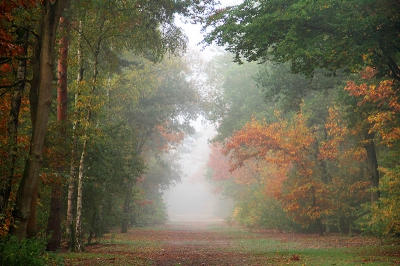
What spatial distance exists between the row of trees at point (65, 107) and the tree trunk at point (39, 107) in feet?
0.07

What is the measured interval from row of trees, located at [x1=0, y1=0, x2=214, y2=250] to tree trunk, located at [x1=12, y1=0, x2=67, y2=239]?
2 cm

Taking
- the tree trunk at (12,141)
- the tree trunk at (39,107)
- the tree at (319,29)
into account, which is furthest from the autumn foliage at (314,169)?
the tree trunk at (39,107)

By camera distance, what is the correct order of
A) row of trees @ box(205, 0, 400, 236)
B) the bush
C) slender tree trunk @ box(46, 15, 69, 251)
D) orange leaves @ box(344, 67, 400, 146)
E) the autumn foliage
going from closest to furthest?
the bush
row of trees @ box(205, 0, 400, 236)
slender tree trunk @ box(46, 15, 69, 251)
orange leaves @ box(344, 67, 400, 146)
the autumn foliage

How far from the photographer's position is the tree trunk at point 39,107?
7.87 metres

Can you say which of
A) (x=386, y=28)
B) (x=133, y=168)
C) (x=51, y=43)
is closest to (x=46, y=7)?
(x=51, y=43)

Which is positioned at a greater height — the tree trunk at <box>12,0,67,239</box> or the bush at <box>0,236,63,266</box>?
the tree trunk at <box>12,0,67,239</box>

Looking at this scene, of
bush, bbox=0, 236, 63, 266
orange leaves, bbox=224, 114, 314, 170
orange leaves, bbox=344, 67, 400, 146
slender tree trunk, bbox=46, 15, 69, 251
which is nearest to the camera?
bush, bbox=0, 236, 63, 266

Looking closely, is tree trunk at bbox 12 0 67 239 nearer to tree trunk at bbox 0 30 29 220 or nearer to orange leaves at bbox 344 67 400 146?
tree trunk at bbox 0 30 29 220

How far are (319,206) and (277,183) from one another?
4.03m

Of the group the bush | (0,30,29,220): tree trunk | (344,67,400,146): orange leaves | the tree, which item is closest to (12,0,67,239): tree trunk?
(0,30,29,220): tree trunk

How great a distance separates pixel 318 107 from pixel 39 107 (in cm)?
2063

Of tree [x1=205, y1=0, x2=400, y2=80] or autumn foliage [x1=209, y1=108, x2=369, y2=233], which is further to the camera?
autumn foliage [x1=209, y1=108, x2=369, y2=233]

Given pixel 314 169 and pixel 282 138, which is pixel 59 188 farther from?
pixel 314 169

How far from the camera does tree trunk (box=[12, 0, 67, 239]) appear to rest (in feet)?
25.8
